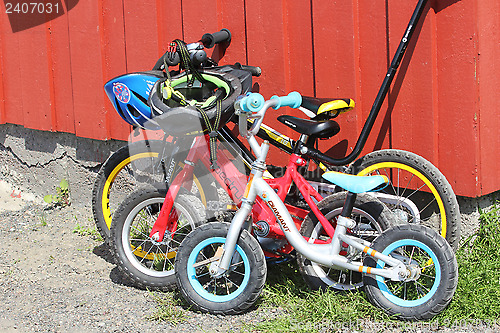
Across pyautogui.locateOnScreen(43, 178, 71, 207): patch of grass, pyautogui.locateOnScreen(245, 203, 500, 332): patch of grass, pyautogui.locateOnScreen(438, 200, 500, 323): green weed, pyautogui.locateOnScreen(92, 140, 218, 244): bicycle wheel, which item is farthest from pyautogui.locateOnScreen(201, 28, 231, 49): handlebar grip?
pyautogui.locateOnScreen(43, 178, 71, 207): patch of grass

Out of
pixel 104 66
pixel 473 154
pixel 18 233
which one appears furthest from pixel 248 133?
pixel 18 233

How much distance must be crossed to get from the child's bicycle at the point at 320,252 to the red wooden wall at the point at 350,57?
533mm

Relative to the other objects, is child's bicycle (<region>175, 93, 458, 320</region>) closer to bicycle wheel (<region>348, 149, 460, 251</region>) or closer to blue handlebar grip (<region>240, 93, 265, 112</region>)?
blue handlebar grip (<region>240, 93, 265, 112</region>)

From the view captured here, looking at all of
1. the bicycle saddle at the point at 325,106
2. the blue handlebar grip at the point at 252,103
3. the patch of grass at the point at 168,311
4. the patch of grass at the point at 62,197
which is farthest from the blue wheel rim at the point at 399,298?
the patch of grass at the point at 62,197

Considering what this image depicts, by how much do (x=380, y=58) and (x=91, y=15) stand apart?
8.34 feet

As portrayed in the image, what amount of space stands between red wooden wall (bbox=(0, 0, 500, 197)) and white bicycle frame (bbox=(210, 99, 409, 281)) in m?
0.76

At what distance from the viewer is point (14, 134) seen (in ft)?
20.5

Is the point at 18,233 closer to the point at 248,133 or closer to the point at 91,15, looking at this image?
the point at 91,15

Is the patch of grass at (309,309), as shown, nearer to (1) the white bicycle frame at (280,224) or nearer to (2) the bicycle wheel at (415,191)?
(1) the white bicycle frame at (280,224)

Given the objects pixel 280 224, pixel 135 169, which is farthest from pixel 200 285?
pixel 135 169

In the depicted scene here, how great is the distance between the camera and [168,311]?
366 centimetres

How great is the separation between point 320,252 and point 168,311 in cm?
90

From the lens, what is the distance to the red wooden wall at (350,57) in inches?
141

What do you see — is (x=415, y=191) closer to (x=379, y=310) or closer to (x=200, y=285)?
(x=379, y=310)
